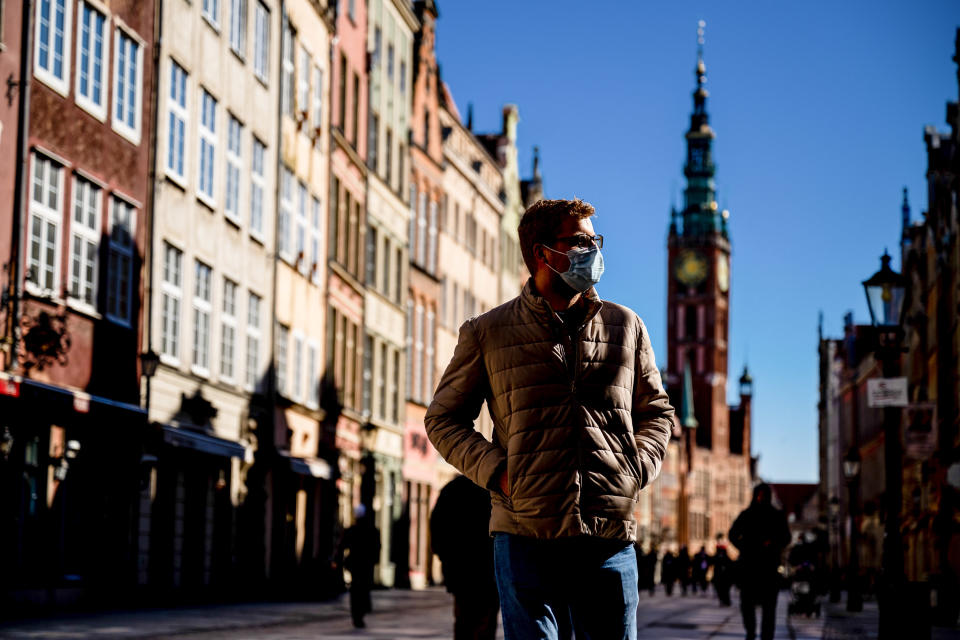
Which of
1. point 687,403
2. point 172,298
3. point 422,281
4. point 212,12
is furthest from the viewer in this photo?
point 687,403

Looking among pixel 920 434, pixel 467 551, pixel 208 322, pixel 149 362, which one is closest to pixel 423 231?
pixel 208 322

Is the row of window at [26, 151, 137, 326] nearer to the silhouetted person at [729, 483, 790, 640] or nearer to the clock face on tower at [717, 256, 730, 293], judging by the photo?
the silhouetted person at [729, 483, 790, 640]

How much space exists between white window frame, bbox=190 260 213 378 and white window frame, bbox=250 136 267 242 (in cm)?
300

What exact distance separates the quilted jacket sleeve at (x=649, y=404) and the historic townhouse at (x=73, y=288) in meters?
16.5

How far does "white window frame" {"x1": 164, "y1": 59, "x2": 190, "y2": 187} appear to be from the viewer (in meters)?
28.9

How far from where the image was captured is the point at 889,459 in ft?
58.9

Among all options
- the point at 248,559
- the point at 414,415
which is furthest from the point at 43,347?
the point at 414,415

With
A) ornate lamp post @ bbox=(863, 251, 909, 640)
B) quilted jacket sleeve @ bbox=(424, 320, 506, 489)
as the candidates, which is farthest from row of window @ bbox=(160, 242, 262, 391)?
quilted jacket sleeve @ bbox=(424, 320, 506, 489)

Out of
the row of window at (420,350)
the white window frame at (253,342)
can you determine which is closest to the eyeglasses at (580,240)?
the white window frame at (253,342)

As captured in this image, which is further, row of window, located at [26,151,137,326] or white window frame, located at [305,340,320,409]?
white window frame, located at [305,340,320,409]

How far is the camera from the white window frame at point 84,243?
2469 cm

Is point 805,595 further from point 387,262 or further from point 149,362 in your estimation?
point 387,262

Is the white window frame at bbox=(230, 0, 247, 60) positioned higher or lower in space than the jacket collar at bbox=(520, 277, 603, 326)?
higher

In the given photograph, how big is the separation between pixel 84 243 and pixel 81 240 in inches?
5.2
